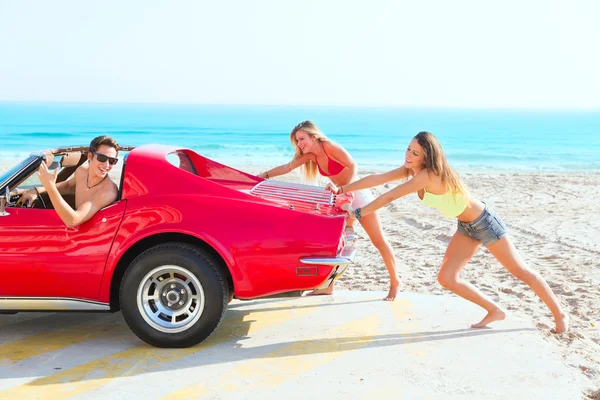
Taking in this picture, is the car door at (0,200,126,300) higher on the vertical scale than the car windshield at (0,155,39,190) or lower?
lower

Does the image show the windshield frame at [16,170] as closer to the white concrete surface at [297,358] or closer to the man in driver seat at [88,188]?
the man in driver seat at [88,188]

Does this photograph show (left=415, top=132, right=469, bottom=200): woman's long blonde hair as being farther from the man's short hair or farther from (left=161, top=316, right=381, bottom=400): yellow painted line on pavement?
the man's short hair

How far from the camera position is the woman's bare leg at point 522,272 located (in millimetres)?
5781

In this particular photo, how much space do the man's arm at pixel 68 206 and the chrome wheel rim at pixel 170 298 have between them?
61cm

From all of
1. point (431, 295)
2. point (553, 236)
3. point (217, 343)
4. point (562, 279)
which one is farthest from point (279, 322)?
point (553, 236)

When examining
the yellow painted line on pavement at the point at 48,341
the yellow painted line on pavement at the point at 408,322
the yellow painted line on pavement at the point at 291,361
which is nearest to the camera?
the yellow painted line on pavement at the point at 291,361

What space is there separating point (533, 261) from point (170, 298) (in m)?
5.39

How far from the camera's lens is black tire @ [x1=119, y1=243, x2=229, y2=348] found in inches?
201

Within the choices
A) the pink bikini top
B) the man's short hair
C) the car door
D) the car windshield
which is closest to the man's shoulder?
the car door

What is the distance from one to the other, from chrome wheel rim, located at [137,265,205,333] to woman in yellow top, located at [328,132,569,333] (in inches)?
54.1

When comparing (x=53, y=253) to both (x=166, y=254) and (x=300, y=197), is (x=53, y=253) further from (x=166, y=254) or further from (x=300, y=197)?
(x=300, y=197)

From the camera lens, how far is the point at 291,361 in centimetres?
515

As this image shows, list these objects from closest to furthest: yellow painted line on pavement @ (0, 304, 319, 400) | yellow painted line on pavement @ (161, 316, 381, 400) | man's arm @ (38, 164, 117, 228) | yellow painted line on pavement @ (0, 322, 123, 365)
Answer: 1. yellow painted line on pavement @ (0, 304, 319, 400)
2. yellow painted line on pavement @ (161, 316, 381, 400)
3. man's arm @ (38, 164, 117, 228)
4. yellow painted line on pavement @ (0, 322, 123, 365)

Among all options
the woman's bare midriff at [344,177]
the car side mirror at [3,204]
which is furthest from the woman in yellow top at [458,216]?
the car side mirror at [3,204]
